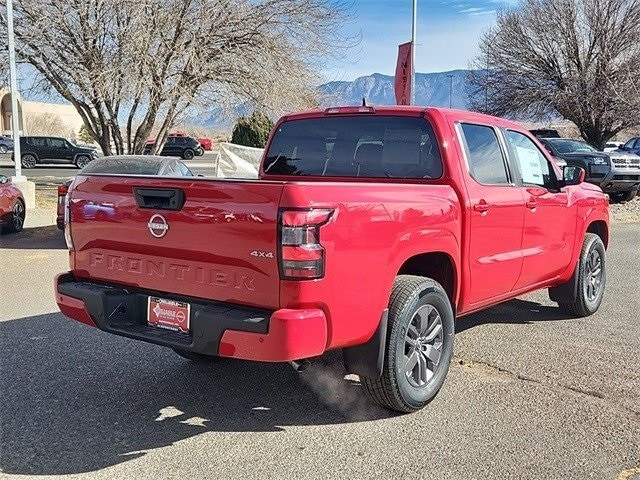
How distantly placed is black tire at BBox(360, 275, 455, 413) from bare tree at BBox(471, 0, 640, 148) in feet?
110

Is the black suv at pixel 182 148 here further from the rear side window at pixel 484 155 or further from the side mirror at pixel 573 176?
the rear side window at pixel 484 155

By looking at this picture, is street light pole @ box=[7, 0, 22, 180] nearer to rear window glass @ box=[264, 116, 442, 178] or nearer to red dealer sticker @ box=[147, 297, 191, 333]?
rear window glass @ box=[264, 116, 442, 178]

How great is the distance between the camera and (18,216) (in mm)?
→ 11961

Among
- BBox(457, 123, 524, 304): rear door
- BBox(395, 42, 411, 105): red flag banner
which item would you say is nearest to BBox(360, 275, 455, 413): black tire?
BBox(457, 123, 524, 304): rear door

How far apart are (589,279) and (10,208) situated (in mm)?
9518

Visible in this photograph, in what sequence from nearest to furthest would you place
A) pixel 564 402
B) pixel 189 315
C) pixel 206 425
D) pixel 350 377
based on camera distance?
pixel 189 315 < pixel 206 425 < pixel 564 402 < pixel 350 377

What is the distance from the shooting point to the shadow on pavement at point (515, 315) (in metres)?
6.27

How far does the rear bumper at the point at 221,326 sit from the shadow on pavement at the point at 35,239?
23.7 ft

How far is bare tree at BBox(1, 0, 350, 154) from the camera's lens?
46.7 ft

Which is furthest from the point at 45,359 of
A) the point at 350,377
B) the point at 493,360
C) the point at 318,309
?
the point at 493,360

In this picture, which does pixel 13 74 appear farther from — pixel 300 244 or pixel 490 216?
pixel 300 244

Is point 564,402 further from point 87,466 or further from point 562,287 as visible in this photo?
point 87,466

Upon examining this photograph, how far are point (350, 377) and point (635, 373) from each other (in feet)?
6.83

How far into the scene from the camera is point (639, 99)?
33.3 m
